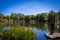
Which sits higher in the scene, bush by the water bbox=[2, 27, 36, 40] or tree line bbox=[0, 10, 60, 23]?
tree line bbox=[0, 10, 60, 23]

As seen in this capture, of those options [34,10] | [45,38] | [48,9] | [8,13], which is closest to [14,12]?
[8,13]

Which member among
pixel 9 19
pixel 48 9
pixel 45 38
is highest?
pixel 48 9

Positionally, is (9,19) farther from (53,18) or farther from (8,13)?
(53,18)

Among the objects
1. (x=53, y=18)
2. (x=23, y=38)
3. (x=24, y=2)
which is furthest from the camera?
(x=53, y=18)

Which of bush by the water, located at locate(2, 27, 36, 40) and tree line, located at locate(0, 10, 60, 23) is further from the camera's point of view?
tree line, located at locate(0, 10, 60, 23)

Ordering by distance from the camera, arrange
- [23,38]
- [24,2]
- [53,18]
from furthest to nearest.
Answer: [53,18] < [24,2] < [23,38]

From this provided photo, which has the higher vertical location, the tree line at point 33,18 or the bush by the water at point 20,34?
the tree line at point 33,18

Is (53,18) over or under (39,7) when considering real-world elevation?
under

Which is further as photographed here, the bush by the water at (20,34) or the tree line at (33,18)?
the tree line at (33,18)

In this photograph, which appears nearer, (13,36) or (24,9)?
(13,36)

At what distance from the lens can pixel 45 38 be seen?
542 cm

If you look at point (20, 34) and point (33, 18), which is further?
point (33, 18)

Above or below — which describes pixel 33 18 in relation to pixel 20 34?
above

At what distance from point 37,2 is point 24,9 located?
48 cm
